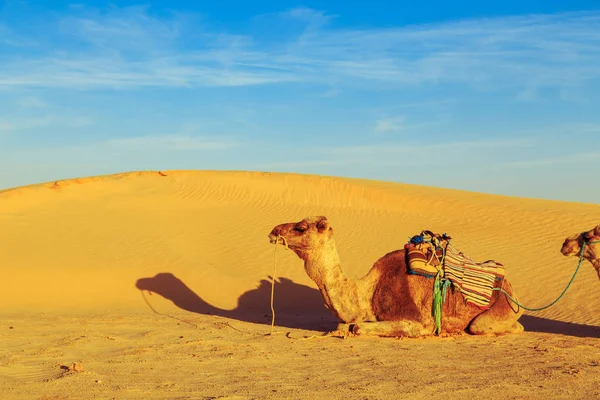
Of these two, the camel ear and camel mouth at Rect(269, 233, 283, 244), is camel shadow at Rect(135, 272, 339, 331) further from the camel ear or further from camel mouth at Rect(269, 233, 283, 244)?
the camel ear

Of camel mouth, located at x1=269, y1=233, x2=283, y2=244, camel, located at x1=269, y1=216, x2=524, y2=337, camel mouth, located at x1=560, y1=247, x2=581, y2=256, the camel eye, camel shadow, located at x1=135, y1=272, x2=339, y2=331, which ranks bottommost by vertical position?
camel shadow, located at x1=135, y1=272, x2=339, y2=331

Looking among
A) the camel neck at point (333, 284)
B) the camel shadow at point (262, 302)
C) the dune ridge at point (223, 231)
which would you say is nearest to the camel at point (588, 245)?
the camel neck at point (333, 284)

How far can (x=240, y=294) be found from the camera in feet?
47.8

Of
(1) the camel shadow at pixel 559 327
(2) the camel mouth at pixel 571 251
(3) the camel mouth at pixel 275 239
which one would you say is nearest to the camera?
(2) the camel mouth at pixel 571 251

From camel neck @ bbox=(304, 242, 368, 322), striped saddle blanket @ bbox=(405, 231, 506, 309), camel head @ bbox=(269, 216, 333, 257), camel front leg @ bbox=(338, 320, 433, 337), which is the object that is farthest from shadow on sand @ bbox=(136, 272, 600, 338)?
camel head @ bbox=(269, 216, 333, 257)

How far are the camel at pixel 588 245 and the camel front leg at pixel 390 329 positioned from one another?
2240mm

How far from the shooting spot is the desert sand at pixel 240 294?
6.62 m

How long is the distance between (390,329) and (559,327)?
353 cm

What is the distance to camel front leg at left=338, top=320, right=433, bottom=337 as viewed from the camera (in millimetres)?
9008

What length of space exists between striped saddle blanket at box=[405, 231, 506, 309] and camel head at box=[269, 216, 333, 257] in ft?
3.84

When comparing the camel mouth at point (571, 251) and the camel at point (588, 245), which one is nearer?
the camel at point (588, 245)

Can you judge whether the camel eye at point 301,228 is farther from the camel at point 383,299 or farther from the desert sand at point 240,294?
the desert sand at point 240,294

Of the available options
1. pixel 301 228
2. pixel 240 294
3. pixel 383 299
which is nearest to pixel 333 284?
pixel 383 299

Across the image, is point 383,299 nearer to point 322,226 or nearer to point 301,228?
point 322,226
